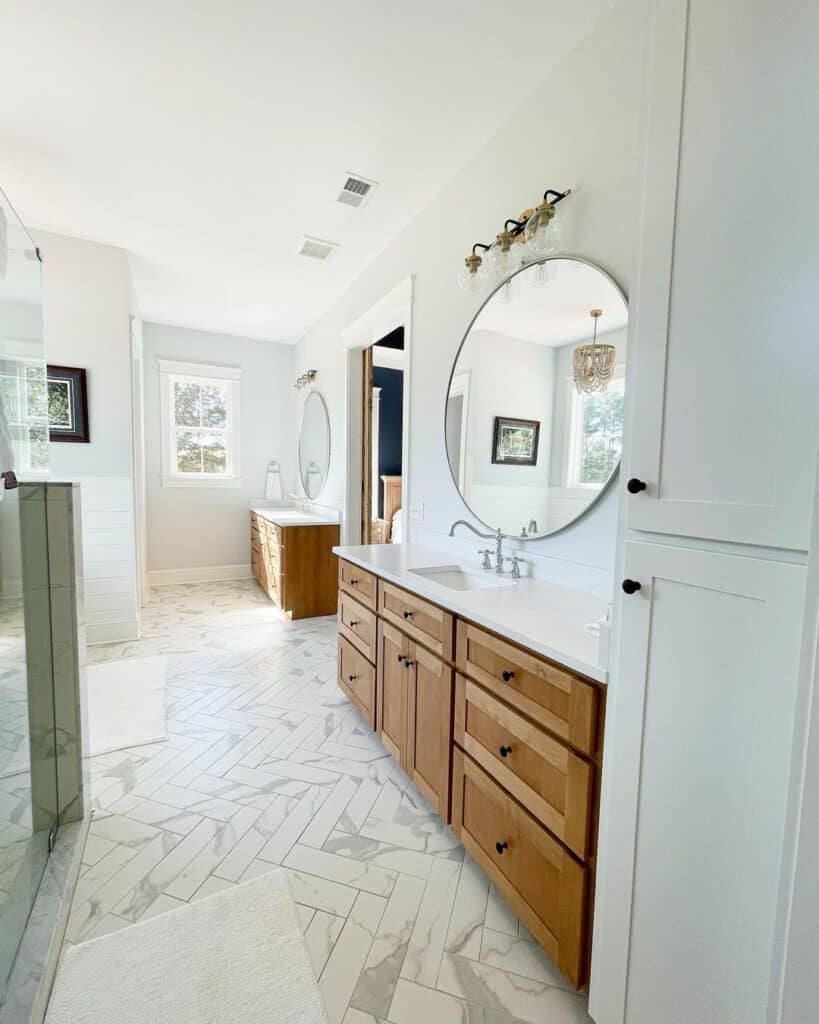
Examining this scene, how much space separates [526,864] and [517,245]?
7.21ft

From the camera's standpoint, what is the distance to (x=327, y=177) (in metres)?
2.49

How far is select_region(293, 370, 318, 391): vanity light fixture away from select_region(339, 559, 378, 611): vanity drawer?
2956 millimetres

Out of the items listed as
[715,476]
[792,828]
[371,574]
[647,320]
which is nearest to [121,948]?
[371,574]

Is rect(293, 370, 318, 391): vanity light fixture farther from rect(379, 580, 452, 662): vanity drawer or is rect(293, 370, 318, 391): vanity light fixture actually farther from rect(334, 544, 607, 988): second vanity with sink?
rect(379, 580, 452, 662): vanity drawer

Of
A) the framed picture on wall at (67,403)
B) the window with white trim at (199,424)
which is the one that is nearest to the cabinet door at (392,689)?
the framed picture on wall at (67,403)

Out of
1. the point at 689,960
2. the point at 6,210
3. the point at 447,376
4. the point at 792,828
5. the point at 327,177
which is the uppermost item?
the point at 327,177

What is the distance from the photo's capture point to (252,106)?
2.01m

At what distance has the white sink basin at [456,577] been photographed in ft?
6.61

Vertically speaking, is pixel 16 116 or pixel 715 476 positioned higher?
pixel 16 116

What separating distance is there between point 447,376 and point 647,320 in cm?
164

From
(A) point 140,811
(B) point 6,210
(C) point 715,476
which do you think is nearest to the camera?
(C) point 715,476

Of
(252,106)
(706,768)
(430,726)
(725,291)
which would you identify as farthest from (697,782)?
(252,106)

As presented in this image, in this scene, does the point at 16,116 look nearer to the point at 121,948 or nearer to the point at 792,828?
the point at 121,948

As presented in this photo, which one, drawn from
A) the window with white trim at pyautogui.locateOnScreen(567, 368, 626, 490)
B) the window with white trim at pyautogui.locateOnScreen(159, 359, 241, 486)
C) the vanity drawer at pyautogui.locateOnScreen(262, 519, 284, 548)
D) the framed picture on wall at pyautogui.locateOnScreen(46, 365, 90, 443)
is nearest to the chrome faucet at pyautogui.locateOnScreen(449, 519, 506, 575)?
the window with white trim at pyautogui.locateOnScreen(567, 368, 626, 490)
